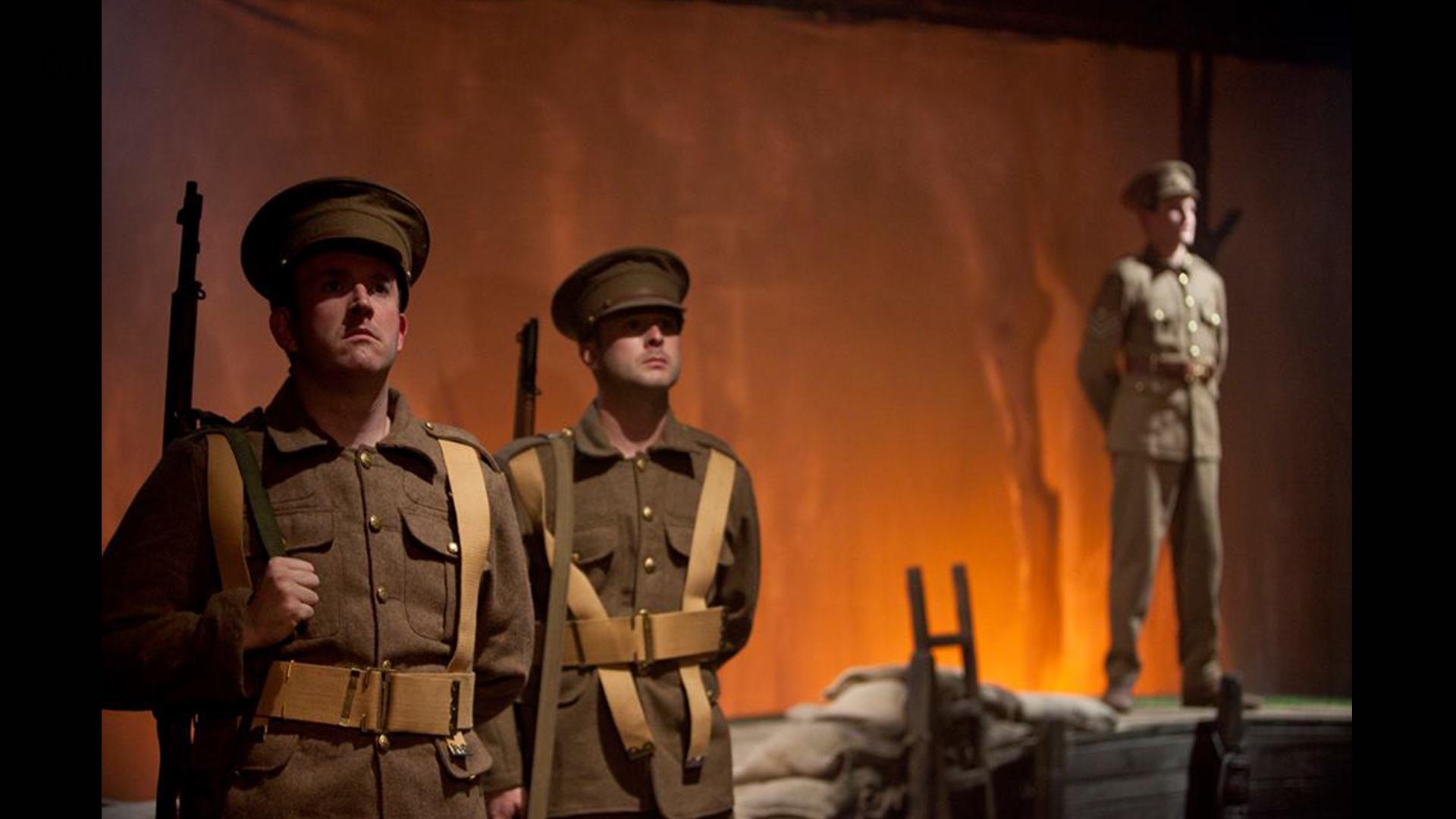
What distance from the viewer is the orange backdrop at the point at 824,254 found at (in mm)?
5145

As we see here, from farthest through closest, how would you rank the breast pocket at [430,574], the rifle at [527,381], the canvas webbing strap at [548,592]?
1. the rifle at [527,381]
2. the canvas webbing strap at [548,592]
3. the breast pocket at [430,574]

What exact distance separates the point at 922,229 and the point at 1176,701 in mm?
2275

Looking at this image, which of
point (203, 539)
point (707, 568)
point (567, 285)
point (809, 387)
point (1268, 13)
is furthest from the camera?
point (1268, 13)

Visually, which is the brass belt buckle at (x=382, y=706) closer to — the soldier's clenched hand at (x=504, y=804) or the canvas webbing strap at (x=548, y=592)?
the soldier's clenched hand at (x=504, y=804)

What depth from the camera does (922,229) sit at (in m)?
7.12

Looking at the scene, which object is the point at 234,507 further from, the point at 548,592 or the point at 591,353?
the point at 591,353

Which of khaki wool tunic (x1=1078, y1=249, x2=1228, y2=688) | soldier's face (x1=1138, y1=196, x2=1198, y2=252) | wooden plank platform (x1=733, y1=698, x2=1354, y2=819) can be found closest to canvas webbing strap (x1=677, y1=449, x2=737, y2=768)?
wooden plank platform (x1=733, y1=698, x2=1354, y2=819)

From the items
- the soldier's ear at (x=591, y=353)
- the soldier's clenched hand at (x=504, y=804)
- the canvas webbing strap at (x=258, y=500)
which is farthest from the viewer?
the soldier's ear at (x=591, y=353)

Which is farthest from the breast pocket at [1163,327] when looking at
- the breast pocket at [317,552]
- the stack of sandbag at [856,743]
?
the breast pocket at [317,552]

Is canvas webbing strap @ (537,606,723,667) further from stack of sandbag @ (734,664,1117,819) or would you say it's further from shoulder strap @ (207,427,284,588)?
stack of sandbag @ (734,664,1117,819)

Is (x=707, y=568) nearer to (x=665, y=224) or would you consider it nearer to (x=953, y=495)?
(x=665, y=224)

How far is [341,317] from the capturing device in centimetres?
314

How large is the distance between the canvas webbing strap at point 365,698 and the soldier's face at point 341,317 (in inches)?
22.1
